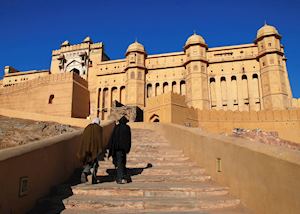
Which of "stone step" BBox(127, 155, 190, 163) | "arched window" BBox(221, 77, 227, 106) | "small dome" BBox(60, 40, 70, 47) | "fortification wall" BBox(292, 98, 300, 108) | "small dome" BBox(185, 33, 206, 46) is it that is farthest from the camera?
"small dome" BBox(60, 40, 70, 47)

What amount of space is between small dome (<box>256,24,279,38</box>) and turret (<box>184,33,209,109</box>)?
23.0ft

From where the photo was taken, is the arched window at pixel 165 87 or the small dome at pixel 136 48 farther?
the arched window at pixel 165 87

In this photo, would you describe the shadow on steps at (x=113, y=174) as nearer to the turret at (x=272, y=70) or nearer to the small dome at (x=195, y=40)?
the turret at (x=272, y=70)

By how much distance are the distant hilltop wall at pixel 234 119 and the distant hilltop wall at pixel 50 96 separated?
933 centimetres

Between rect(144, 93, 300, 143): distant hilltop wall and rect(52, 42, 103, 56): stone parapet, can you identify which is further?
rect(52, 42, 103, 56): stone parapet

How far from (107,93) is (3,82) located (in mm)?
21408

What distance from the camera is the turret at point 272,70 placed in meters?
31.2

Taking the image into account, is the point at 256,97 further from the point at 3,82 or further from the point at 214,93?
the point at 3,82

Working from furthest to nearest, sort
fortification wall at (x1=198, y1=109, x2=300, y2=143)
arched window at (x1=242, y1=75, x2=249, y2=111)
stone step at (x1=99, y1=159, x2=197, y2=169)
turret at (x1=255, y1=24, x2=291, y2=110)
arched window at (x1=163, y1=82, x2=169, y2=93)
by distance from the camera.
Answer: arched window at (x1=163, y1=82, x2=169, y2=93), arched window at (x1=242, y1=75, x2=249, y2=111), turret at (x1=255, y1=24, x2=291, y2=110), fortification wall at (x1=198, y1=109, x2=300, y2=143), stone step at (x1=99, y1=159, x2=197, y2=169)

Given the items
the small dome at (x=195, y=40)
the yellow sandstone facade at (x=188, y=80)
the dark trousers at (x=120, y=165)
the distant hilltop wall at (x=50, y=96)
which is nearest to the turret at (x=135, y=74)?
the yellow sandstone facade at (x=188, y=80)

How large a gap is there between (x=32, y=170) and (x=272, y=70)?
32.9 m

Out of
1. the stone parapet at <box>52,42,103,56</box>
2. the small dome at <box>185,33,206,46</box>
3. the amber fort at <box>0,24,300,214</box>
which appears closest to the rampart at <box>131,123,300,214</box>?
the amber fort at <box>0,24,300,214</box>

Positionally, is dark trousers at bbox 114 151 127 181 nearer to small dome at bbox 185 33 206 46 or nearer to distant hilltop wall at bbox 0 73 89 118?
distant hilltop wall at bbox 0 73 89 118

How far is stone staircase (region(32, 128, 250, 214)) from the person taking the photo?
404 centimetres
